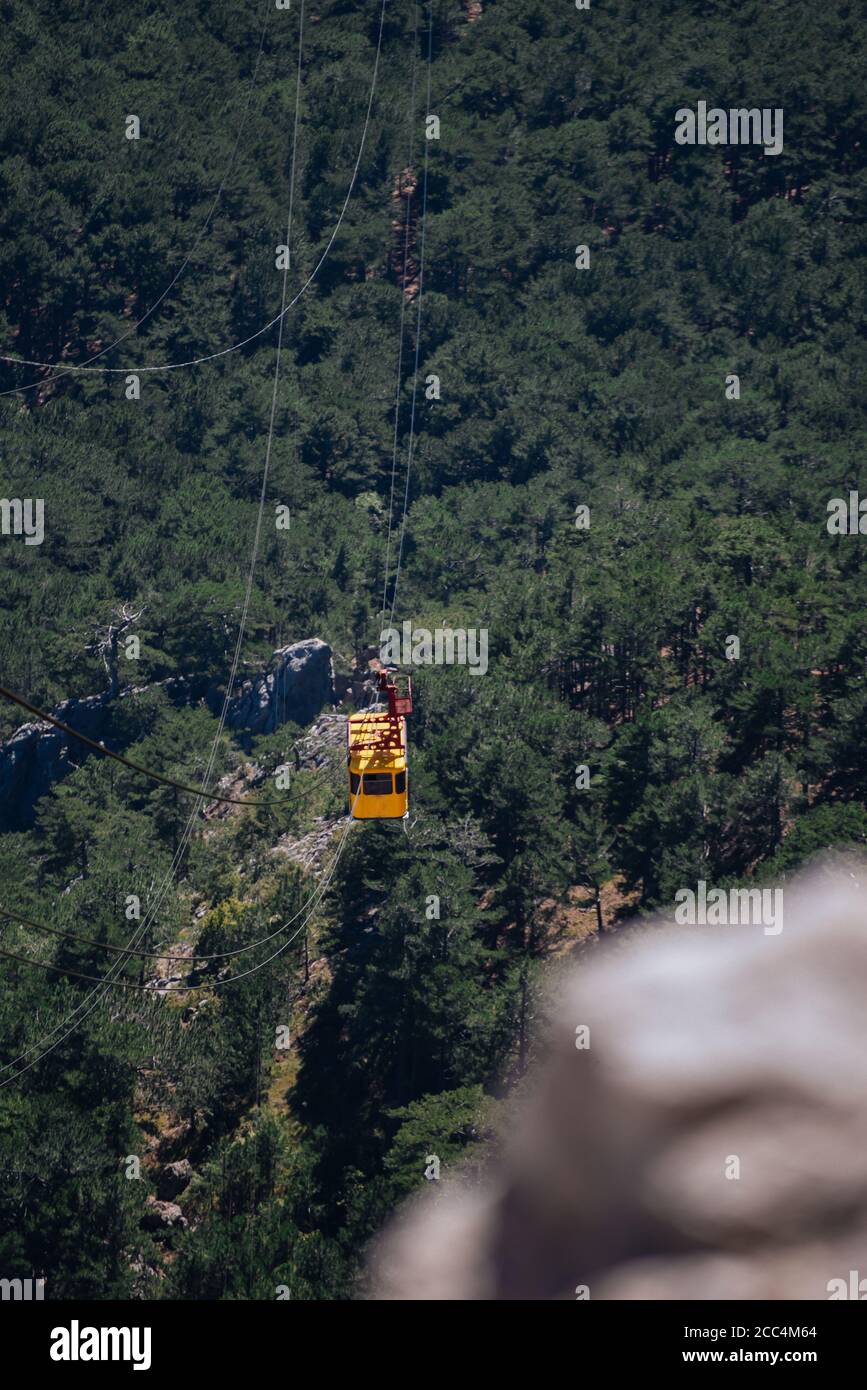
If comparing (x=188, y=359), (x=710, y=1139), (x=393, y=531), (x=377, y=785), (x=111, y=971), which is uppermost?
(x=188, y=359)

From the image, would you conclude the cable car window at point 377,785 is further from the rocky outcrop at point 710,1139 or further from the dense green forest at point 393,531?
the rocky outcrop at point 710,1139

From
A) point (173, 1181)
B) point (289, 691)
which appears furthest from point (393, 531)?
point (173, 1181)

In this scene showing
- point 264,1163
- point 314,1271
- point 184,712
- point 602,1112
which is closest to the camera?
point 602,1112

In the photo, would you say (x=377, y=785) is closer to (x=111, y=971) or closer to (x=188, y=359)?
(x=111, y=971)

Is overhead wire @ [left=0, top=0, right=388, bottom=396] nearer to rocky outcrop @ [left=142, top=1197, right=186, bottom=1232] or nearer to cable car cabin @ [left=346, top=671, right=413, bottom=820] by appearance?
rocky outcrop @ [left=142, top=1197, right=186, bottom=1232]

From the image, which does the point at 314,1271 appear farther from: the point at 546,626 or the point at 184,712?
the point at 184,712

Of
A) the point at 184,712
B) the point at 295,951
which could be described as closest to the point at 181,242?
the point at 184,712

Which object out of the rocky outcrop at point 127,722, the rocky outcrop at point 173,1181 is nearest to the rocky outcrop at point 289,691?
the rocky outcrop at point 127,722
